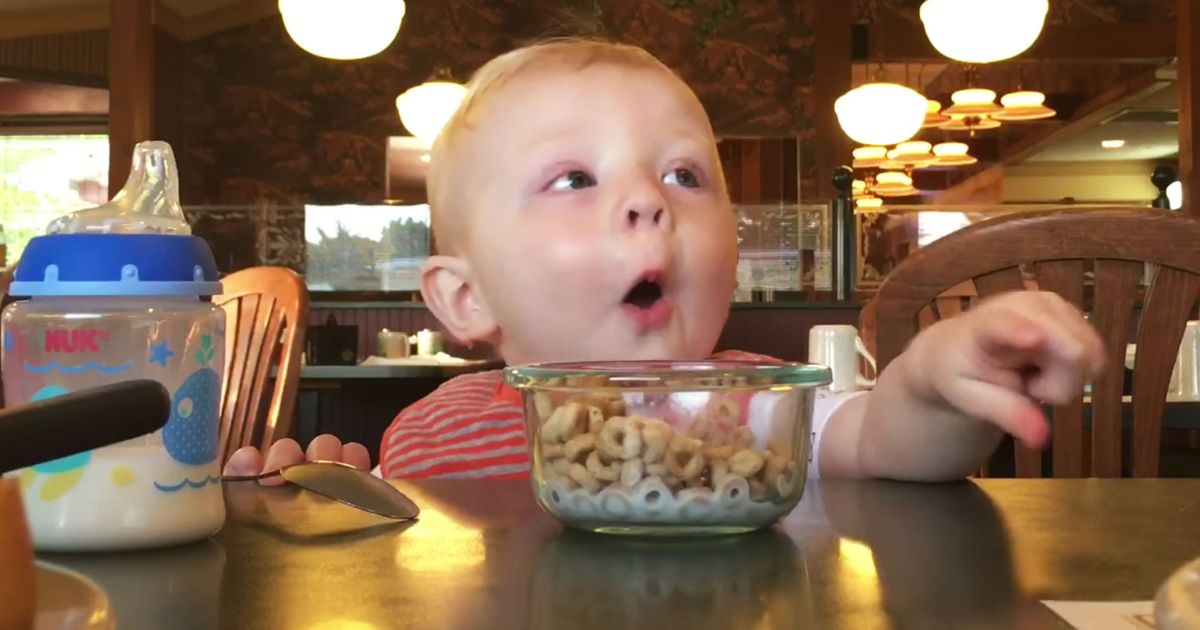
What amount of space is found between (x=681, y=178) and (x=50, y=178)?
9.67 m

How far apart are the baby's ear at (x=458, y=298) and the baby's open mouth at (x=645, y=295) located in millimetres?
162

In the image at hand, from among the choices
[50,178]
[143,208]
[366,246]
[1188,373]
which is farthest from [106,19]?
[143,208]

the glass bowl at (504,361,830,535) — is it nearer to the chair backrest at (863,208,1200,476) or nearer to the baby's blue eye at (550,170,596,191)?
the baby's blue eye at (550,170,596,191)

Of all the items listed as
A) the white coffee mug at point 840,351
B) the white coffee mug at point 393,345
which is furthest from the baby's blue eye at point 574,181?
the white coffee mug at point 393,345

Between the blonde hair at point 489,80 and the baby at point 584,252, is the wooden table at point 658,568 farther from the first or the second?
the blonde hair at point 489,80

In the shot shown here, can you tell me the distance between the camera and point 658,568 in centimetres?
47

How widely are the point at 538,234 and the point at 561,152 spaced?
64 millimetres

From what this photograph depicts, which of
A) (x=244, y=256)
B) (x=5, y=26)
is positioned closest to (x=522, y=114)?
(x=244, y=256)

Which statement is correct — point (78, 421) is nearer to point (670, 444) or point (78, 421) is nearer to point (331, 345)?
point (670, 444)

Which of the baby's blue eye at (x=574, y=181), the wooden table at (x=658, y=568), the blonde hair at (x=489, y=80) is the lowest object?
A: the wooden table at (x=658, y=568)

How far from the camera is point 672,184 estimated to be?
942 mm

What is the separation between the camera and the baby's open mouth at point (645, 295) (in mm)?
917

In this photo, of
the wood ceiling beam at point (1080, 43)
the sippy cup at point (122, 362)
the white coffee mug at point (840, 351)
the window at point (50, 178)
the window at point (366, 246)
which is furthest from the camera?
the window at point (50, 178)

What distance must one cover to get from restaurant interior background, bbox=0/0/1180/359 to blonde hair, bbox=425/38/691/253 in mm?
4824
